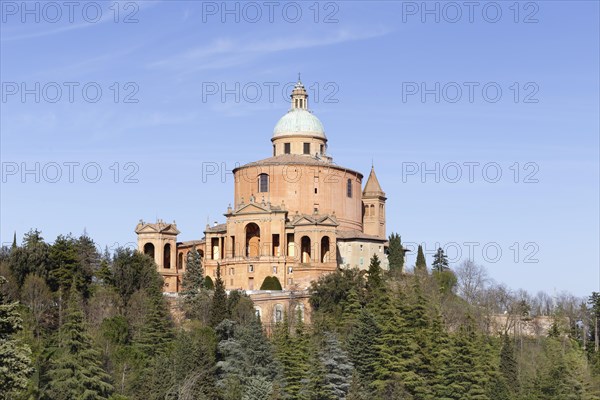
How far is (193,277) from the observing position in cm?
7856

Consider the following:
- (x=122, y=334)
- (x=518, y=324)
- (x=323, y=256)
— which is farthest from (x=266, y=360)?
(x=518, y=324)

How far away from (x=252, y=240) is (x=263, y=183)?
5.20 m

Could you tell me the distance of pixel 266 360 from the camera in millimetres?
60188

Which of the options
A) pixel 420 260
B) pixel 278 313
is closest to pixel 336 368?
pixel 278 313

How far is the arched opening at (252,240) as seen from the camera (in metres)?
86.7

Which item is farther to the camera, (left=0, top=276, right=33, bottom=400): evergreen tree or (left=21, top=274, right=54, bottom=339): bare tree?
(left=21, top=274, right=54, bottom=339): bare tree

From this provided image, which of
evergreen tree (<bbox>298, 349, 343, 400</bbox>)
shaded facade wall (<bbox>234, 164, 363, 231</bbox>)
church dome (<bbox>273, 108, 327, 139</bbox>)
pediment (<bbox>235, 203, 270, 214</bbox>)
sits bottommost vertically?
evergreen tree (<bbox>298, 349, 343, 400</bbox>)

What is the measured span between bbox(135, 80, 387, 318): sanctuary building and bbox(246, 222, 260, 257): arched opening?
72 millimetres

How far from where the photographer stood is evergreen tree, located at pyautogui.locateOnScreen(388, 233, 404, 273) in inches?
3388

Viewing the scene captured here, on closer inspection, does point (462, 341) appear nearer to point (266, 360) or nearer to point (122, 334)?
point (266, 360)

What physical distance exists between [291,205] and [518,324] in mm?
18726

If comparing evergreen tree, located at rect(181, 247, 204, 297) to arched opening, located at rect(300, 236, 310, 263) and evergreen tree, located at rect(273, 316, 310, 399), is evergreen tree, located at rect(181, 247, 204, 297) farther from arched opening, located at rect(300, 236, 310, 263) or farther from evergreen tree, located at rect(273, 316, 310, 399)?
evergreen tree, located at rect(273, 316, 310, 399)

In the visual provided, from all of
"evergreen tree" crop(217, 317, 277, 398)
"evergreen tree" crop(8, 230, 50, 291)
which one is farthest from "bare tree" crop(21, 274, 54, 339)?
"evergreen tree" crop(217, 317, 277, 398)

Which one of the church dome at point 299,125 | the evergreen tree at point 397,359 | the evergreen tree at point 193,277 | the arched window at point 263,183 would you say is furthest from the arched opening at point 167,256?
the evergreen tree at point 397,359
